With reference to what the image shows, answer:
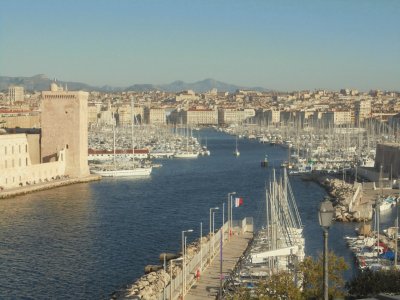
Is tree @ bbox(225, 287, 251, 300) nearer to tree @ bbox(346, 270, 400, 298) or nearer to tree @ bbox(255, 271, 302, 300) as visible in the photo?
tree @ bbox(255, 271, 302, 300)

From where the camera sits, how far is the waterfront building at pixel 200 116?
84.6 metres

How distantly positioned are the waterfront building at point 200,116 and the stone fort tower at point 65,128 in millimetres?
57428

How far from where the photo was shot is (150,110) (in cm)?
8300

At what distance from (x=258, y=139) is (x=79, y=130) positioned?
34548 mm

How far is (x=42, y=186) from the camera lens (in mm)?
22859

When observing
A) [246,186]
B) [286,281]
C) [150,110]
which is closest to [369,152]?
[246,186]

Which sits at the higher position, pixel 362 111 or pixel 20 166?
pixel 362 111

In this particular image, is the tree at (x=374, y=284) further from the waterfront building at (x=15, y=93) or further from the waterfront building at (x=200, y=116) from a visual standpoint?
the waterfront building at (x=15, y=93)

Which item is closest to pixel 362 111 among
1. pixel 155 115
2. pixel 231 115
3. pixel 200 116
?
pixel 231 115

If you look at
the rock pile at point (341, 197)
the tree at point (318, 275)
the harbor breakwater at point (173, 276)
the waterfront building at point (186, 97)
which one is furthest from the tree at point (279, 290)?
the waterfront building at point (186, 97)

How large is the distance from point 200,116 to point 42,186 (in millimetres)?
63676

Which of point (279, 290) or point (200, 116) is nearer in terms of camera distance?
point (279, 290)

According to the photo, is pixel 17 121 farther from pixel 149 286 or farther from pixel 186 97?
pixel 186 97

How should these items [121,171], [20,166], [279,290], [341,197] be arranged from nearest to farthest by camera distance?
1. [279,290]
2. [341,197]
3. [20,166]
4. [121,171]
